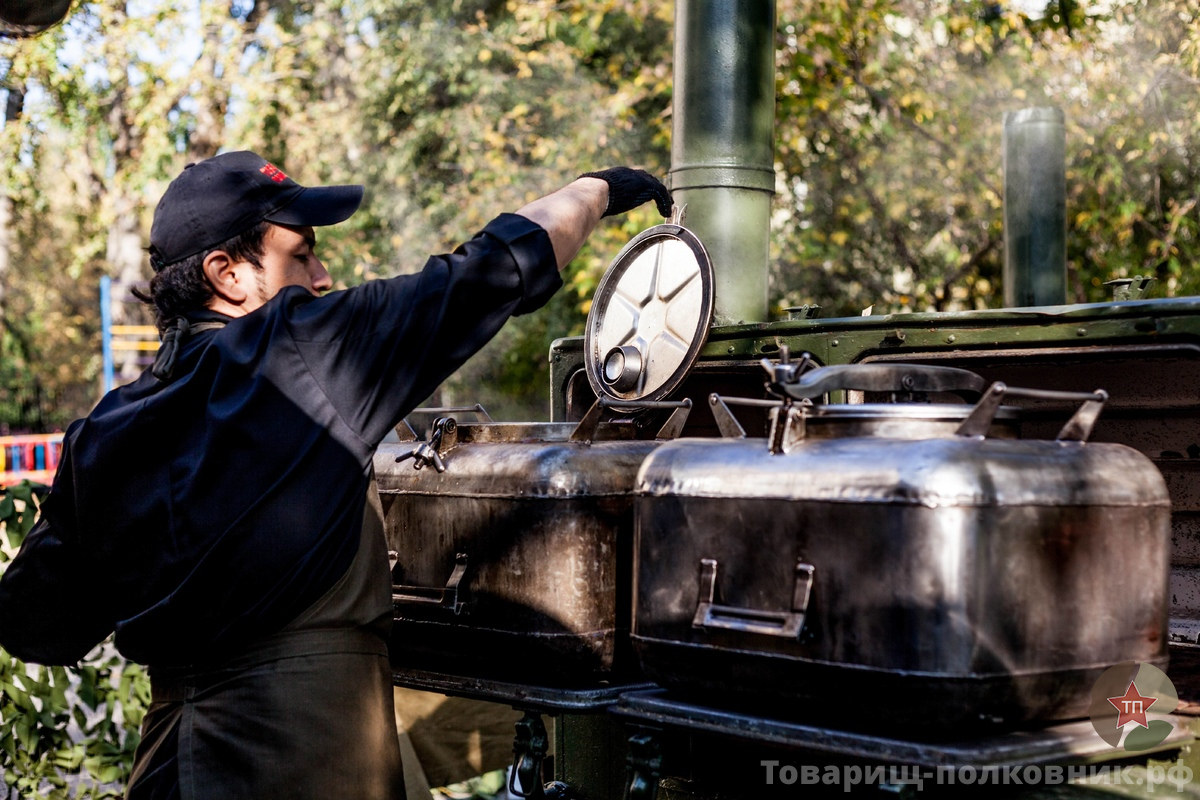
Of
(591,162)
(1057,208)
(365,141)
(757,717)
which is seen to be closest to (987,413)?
(757,717)

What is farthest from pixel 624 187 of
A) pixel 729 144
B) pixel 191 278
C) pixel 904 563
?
pixel 729 144

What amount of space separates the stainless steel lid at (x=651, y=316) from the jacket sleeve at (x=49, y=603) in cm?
122

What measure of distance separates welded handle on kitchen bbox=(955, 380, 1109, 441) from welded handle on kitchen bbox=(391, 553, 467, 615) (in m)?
1.10

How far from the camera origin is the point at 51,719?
4270mm

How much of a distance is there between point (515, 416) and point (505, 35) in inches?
146

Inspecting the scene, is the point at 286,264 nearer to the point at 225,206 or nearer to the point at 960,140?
the point at 225,206

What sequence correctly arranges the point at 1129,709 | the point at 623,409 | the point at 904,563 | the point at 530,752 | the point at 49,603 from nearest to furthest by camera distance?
1. the point at 904,563
2. the point at 1129,709
3. the point at 49,603
4. the point at 530,752
5. the point at 623,409

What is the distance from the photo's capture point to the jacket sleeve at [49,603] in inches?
95.0

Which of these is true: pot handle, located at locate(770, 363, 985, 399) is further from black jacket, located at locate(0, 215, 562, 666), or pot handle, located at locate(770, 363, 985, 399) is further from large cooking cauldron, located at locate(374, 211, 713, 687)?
large cooking cauldron, located at locate(374, 211, 713, 687)

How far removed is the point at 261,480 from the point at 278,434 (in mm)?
83

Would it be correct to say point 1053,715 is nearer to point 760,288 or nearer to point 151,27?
point 760,288

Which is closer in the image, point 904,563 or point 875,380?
point 904,563

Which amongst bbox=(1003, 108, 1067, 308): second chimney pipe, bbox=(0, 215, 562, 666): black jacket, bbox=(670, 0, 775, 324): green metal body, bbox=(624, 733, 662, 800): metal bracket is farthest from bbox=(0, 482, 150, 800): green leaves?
bbox=(1003, 108, 1067, 308): second chimney pipe

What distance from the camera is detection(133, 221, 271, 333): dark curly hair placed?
92.0 inches
